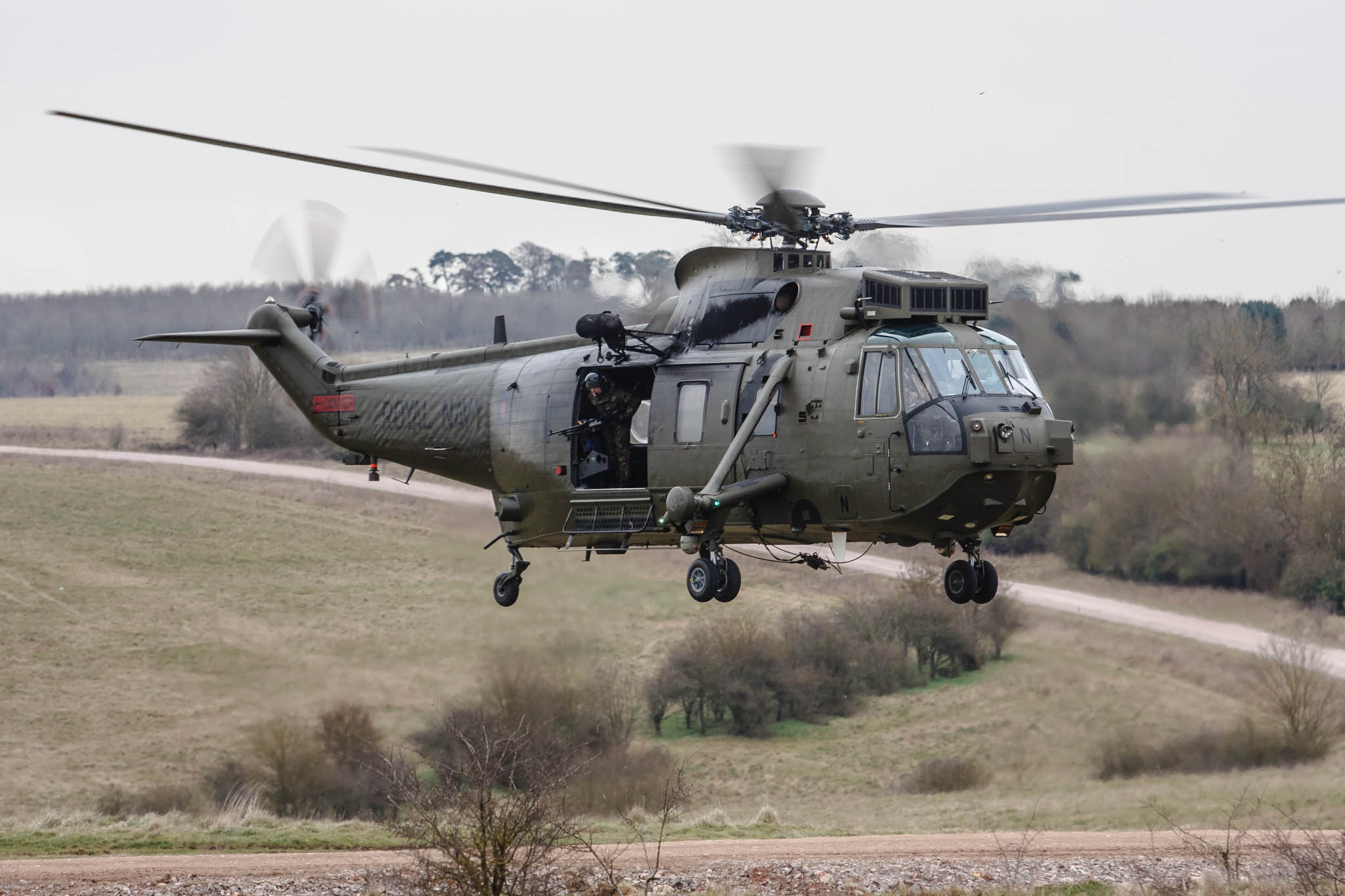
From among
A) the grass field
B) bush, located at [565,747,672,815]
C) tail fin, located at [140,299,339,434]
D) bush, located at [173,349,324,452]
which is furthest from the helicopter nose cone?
bush, located at [173,349,324,452]

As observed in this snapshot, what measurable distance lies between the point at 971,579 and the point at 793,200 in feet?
16.2

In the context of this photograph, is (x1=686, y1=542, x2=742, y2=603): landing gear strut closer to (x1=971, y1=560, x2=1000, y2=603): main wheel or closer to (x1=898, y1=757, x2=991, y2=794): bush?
(x1=971, y1=560, x2=1000, y2=603): main wheel

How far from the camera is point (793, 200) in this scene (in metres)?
18.2

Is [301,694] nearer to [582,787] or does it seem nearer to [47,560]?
[582,787]

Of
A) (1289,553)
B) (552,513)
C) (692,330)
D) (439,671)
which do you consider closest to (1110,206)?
(692,330)

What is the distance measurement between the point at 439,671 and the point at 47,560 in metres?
18.2

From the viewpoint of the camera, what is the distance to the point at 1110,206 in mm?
16172

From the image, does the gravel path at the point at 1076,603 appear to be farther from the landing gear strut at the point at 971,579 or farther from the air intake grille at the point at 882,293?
the air intake grille at the point at 882,293

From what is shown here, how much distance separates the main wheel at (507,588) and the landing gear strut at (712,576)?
4214 mm

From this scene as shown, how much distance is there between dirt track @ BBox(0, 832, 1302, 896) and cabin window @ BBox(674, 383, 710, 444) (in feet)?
22.1

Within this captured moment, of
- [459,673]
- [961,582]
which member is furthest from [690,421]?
[459,673]

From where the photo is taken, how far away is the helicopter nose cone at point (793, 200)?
1816 cm

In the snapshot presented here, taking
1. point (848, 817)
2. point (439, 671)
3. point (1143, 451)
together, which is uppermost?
point (1143, 451)

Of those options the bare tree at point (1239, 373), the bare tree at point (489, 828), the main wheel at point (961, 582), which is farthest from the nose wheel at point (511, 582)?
the bare tree at point (1239, 373)
